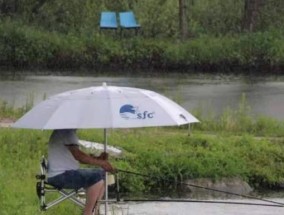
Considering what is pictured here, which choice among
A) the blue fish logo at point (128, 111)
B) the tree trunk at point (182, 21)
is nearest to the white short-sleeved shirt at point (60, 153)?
the blue fish logo at point (128, 111)

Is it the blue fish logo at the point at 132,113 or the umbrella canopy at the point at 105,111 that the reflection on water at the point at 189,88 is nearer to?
the umbrella canopy at the point at 105,111

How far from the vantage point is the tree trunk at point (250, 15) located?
127ft

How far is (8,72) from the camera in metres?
34.0

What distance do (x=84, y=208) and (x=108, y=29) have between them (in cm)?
2919

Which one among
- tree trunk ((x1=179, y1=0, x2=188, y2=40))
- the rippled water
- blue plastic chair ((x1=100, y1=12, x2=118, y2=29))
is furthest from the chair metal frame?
the rippled water

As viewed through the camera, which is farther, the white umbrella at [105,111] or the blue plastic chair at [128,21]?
the blue plastic chair at [128,21]

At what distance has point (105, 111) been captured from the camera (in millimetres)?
8562

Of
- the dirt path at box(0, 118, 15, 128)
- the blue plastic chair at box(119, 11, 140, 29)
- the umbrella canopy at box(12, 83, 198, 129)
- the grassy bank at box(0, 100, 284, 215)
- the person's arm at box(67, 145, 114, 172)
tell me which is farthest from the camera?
the blue plastic chair at box(119, 11, 140, 29)

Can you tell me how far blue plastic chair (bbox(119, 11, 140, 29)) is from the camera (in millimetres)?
37838

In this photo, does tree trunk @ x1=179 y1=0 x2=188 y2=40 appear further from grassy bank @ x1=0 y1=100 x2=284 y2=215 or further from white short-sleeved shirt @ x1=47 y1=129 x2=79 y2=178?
white short-sleeved shirt @ x1=47 y1=129 x2=79 y2=178

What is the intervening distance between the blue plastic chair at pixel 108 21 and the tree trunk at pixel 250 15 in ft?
17.1

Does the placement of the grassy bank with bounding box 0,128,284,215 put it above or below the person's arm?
below

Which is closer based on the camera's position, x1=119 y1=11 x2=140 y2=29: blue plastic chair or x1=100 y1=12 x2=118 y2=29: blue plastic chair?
x1=100 y1=12 x2=118 y2=29: blue plastic chair

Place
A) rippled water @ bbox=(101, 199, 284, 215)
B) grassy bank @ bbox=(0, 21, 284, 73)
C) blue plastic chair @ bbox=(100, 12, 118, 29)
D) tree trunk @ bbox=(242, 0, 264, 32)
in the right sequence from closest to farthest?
rippled water @ bbox=(101, 199, 284, 215) → grassy bank @ bbox=(0, 21, 284, 73) → blue plastic chair @ bbox=(100, 12, 118, 29) → tree trunk @ bbox=(242, 0, 264, 32)
